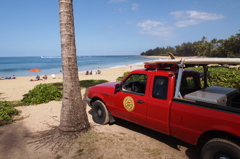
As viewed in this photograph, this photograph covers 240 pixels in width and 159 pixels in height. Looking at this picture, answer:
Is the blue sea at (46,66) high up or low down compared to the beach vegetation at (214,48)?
down

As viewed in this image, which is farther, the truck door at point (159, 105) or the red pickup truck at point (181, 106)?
the truck door at point (159, 105)

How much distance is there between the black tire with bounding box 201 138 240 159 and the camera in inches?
108

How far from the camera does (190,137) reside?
3.35 meters

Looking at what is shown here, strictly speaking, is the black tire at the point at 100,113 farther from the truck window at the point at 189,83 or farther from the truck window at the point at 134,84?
the truck window at the point at 189,83

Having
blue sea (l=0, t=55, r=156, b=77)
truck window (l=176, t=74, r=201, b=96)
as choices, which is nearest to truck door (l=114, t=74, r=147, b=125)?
truck window (l=176, t=74, r=201, b=96)

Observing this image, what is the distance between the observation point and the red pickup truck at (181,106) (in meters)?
2.88

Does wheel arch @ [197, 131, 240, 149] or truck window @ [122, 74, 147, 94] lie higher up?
truck window @ [122, 74, 147, 94]

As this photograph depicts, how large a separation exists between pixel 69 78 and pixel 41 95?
16.8 feet

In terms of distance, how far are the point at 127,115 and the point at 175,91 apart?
5.07 feet

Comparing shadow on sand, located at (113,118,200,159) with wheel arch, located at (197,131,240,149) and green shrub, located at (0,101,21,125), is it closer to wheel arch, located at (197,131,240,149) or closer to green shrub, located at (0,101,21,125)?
wheel arch, located at (197,131,240,149)

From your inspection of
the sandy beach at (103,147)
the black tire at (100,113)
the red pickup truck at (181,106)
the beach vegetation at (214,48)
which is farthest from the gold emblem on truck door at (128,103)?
the beach vegetation at (214,48)

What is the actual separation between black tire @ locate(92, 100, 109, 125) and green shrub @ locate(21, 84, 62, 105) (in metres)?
3.91

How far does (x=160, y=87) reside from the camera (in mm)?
3842

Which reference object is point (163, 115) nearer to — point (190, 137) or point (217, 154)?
point (190, 137)
